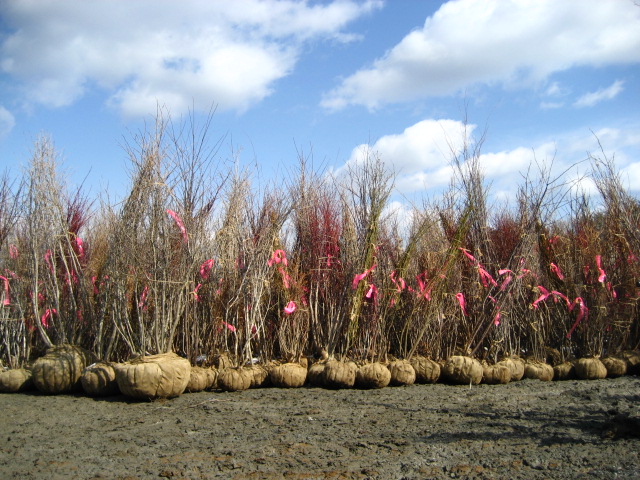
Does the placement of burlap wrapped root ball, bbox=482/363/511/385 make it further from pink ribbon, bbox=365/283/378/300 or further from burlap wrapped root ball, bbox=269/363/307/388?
burlap wrapped root ball, bbox=269/363/307/388

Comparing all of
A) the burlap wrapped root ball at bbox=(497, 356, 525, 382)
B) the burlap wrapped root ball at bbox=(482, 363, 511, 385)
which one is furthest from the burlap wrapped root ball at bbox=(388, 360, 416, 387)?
the burlap wrapped root ball at bbox=(497, 356, 525, 382)

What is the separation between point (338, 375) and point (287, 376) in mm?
539

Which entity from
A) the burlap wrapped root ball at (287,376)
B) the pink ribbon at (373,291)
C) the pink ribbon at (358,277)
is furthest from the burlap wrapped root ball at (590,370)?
the burlap wrapped root ball at (287,376)

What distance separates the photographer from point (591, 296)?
734cm

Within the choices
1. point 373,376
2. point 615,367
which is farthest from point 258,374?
point 615,367

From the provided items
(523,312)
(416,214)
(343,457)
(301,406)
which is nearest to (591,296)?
(523,312)

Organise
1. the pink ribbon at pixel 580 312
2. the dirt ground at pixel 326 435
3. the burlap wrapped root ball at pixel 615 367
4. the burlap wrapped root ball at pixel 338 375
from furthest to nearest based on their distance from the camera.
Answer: the pink ribbon at pixel 580 312 < the burlap wrapped root ball at pixel 615 367 < the burlap wrapped root ball at pixel 338 375 < the dirt ground at pixel 326 435

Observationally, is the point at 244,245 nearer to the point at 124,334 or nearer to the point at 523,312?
the point at 124,334

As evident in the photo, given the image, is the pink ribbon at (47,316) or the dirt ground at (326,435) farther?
the pink ribbon at (47,316)

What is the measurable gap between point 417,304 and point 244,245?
207 centimetres

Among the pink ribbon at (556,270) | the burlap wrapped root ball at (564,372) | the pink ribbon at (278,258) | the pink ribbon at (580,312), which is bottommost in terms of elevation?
the burlap wrapped root ball at (564,372)

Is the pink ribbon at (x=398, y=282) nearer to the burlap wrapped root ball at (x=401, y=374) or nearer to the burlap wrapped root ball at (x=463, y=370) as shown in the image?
the burlap wrapped root ball at (x=401, y=374)

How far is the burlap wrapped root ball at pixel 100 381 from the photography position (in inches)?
218

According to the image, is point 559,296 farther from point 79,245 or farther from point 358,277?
point 79,245
